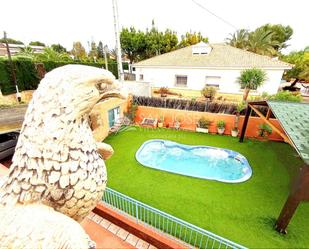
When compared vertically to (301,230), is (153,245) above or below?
above

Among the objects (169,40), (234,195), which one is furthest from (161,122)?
(169,40)

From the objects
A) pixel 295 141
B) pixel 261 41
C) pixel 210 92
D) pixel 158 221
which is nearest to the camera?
pixel 295 141

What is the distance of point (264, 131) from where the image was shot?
1045 cm

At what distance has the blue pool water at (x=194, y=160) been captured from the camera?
876cm

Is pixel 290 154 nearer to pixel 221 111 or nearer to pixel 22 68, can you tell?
pixel 221 111

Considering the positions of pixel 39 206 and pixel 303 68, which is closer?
pixel 39 206

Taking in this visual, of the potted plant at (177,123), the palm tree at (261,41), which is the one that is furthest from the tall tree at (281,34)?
the potted plant at (177,123)

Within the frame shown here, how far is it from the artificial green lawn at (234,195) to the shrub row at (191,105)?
9.09ft

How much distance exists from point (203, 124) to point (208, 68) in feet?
25.7

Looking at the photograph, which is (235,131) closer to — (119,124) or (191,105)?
(191,105)

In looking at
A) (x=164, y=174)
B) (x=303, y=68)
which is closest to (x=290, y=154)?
(x=164, y=174)

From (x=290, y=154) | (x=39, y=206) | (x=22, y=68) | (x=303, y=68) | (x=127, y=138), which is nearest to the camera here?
(x=39, y=206)

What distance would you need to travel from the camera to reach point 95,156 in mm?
1479

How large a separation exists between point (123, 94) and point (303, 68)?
30000mm
